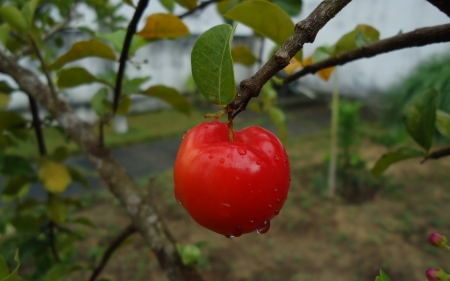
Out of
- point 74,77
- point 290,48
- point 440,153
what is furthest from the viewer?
point 74,77

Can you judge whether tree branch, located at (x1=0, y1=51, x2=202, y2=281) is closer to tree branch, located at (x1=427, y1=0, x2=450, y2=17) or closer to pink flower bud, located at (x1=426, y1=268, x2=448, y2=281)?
pink flower bud, located at (x1=426, y1=268, x2=448, y2=281)

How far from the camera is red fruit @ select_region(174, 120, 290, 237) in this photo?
327 millimetres

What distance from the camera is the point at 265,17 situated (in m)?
0.46

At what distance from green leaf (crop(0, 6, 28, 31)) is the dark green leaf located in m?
0.33

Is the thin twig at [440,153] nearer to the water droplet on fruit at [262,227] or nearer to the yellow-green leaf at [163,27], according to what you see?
the water droplet on fruit at [262,227]

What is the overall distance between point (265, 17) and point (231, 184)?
0.23 meters

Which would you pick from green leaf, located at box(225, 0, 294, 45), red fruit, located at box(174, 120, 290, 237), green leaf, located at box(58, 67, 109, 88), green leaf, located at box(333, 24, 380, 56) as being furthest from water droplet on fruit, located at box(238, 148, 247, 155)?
green leaf, located at box(58, 67, 109, 88)

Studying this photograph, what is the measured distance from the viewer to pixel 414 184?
2.61m

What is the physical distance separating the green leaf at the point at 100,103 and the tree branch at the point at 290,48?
487mm

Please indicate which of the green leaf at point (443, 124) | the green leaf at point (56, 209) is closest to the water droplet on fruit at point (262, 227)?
the green leaf at point (443, 124)

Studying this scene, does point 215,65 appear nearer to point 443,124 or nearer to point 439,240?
point 439,240

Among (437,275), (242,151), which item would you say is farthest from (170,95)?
(437,275)

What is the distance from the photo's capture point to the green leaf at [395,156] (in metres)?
0.55

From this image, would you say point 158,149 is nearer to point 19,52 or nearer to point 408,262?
point 408,262
